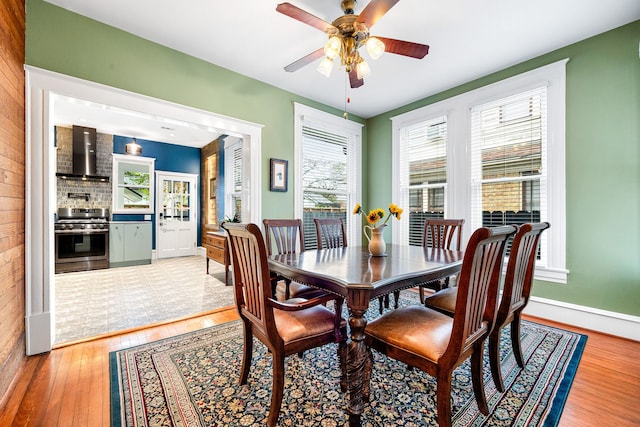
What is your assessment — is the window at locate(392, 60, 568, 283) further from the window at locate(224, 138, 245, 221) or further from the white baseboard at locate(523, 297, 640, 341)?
the window at locate(224, 138, 245, 221)

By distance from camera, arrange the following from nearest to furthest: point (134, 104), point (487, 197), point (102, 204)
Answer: point (134, 104)
point (487, 197)
point (102, 204)

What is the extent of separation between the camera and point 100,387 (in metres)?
Result: 1.74

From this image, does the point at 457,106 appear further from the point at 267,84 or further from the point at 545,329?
the point at 545,329

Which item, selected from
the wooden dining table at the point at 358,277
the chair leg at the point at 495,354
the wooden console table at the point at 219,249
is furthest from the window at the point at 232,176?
the chair leg at the point at 495,354

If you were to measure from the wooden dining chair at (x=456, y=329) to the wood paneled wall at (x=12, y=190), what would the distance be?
7.50ft

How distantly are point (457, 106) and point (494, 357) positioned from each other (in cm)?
313

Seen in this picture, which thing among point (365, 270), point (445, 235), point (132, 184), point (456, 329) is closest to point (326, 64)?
point (365, 270)

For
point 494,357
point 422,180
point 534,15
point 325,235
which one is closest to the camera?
point 494,357

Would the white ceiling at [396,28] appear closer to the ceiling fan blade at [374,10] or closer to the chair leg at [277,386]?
the ceiling fan blade at [374,10]

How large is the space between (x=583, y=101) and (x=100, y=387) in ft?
15.2

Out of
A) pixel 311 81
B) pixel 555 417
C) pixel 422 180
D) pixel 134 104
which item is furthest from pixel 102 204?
pixel 555 417

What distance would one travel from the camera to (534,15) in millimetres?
2318

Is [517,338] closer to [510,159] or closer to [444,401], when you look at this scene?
[444,401]

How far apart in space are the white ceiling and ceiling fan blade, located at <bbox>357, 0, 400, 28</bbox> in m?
0.43
